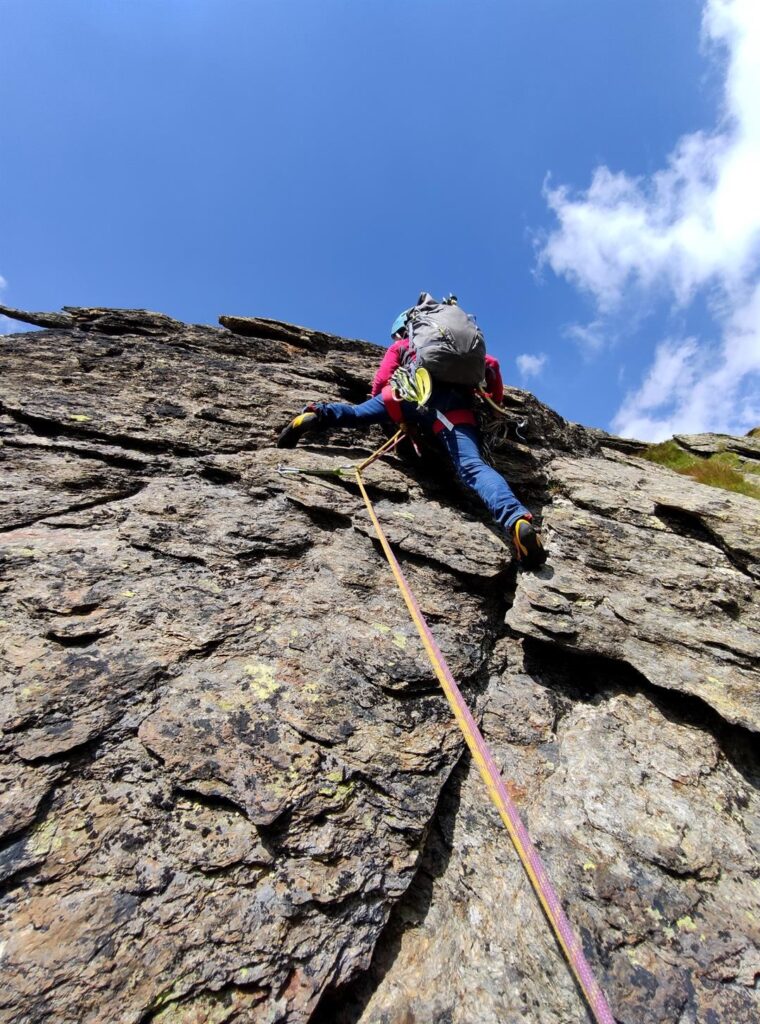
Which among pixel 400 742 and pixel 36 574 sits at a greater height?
pixel 36 574

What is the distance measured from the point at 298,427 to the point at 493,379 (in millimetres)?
2987

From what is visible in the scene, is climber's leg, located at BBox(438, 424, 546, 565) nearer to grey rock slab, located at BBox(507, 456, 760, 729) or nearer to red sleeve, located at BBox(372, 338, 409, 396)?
grey rock slab, located at BBox(507, 456, 760, 729)

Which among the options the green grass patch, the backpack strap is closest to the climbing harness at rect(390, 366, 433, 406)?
the backpack strap

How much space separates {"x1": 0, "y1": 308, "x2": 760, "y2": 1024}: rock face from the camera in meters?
2.32

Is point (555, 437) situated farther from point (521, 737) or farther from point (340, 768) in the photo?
point (340, 768)

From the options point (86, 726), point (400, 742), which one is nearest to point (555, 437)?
point (400, 742)

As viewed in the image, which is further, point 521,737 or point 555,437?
point 555,437

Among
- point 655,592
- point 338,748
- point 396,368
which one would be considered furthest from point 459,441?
point 338,748

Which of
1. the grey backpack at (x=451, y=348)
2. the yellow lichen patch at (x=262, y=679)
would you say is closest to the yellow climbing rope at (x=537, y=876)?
the yellow lichen patch at (x=262, y=679)

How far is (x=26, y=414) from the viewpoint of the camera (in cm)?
572

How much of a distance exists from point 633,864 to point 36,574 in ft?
15.1

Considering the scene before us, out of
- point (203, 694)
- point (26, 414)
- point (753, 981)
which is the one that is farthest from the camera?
point (26, 414)

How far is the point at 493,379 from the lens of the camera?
23.6 ft

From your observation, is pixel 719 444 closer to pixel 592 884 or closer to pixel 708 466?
pixel 708 466
